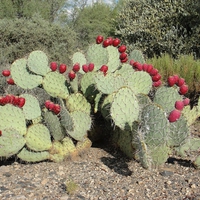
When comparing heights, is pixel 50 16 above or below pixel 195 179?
above

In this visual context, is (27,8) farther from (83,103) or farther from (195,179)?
(195,179)

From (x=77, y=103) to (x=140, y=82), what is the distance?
0.72m

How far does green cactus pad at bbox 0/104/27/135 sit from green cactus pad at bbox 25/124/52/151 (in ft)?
0.32

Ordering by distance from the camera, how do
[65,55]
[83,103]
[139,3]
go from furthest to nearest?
[65,55] → [139,3] → [83,103]

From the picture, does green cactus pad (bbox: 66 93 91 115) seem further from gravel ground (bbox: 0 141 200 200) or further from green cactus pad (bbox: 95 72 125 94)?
gravel ground (bbox: 0 141 200 200)

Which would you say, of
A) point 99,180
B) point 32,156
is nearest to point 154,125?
point 99,180

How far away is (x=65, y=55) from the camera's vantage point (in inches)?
586

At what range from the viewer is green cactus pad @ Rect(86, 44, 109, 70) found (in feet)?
15.5

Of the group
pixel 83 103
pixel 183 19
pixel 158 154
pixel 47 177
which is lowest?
pixel 47 177

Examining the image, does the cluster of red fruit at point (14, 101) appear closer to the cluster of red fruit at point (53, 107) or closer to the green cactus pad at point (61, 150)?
the cluster of red fruit at point (53, 107)

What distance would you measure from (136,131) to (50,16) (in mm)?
17191

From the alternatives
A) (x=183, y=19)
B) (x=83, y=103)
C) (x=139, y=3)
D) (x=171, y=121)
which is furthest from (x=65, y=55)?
(x=171, y=121)

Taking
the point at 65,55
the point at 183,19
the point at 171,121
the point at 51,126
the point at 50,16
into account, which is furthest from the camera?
the point at 50,16

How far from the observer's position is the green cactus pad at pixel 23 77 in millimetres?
4629
